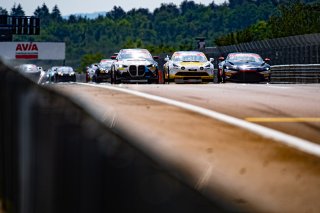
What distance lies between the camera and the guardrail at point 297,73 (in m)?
39.1

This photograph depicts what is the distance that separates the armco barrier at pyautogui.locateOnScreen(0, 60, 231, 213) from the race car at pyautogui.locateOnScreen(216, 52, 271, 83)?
29.6 m

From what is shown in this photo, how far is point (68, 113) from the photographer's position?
3.55 meters

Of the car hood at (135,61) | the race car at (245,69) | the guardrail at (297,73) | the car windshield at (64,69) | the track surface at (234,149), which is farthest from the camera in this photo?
the car windshield at (64,69)

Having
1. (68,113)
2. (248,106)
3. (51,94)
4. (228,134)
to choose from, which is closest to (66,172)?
(68,113)

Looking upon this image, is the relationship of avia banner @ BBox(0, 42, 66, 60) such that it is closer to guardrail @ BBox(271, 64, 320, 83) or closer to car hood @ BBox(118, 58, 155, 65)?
guardrail @ BBox(271, 64, 320, 83)

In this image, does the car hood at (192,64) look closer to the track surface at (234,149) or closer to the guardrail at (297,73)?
the guardrail at (297,73)

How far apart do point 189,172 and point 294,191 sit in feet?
13.2

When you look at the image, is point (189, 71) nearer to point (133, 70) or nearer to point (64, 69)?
point (133, 70)

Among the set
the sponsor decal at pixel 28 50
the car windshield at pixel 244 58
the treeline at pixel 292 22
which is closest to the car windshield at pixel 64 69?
the car windshield at pixel 244 58

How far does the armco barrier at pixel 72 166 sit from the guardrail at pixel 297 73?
3420cm

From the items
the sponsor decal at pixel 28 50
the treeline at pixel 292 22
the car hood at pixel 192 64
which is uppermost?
the treeline at pixel 292 22

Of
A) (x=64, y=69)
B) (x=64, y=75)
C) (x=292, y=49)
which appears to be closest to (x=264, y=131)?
(x=292, y=49)

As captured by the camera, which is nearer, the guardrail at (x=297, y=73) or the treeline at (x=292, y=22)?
the guardrail at (x=297, y=73)

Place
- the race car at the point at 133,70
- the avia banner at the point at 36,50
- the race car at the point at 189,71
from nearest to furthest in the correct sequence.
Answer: the race car at the point at 189,71
the race car at the point at 133,70
the avia banner at the point at 36,50
